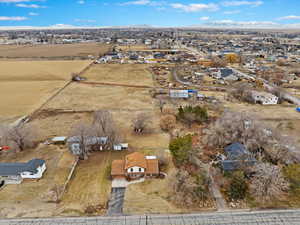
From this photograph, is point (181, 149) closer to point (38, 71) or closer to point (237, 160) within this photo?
point (237, 160)

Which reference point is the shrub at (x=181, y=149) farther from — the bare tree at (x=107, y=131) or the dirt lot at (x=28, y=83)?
the dirt lot at (x=28, y=83)

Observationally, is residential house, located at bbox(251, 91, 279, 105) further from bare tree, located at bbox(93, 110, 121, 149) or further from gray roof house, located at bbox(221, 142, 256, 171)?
bare tree, located at bbox(93, 110, 121, 149)

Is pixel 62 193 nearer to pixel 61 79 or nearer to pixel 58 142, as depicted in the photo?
pixel 58 142

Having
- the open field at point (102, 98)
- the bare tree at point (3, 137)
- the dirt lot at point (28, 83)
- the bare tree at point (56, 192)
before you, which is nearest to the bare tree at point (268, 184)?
the bare tree at point (56, 192)

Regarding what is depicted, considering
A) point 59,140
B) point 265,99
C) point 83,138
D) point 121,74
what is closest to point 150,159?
point 83,138

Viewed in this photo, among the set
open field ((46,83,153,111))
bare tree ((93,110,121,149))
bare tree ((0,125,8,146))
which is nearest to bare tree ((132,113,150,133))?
bare tree ((93,110,121,149))
